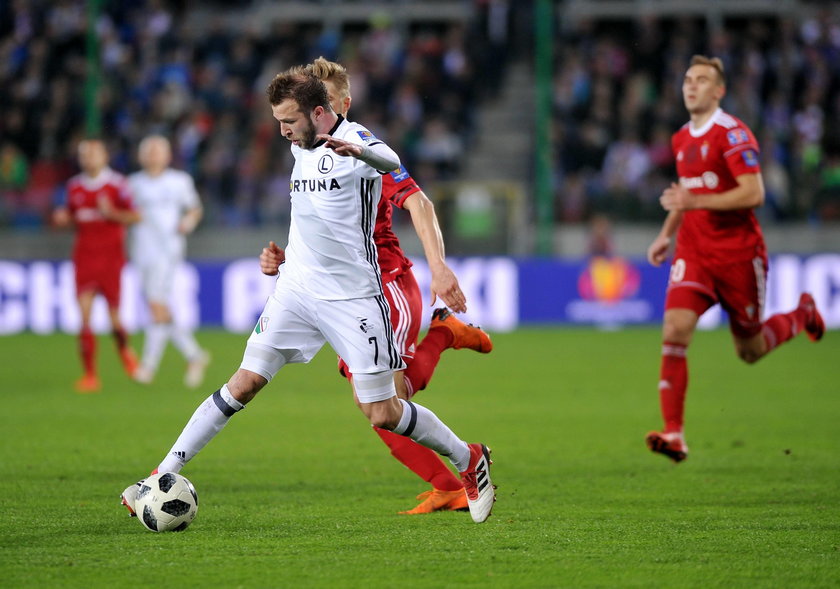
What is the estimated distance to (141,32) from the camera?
22859 mm

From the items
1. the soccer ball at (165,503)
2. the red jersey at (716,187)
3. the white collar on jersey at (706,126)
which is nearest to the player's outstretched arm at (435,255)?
the soccer ball at (165,503)

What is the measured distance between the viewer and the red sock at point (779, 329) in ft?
26.1

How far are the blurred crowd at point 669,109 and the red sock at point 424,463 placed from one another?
1366 cm

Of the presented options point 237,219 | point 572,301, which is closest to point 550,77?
point 572,301

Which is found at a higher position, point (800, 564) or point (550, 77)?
point (550, 77)

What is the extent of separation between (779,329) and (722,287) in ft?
2.01

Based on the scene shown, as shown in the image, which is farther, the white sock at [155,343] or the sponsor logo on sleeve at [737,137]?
the white sock at [155,343]

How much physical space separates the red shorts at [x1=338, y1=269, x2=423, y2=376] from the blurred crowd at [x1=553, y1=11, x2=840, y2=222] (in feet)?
44.4

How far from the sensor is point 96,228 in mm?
12195

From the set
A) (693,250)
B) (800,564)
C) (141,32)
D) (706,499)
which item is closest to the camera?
(800,564)

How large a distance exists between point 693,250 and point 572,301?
449 inches

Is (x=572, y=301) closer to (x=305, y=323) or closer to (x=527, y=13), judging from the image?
(x=527, y=13)

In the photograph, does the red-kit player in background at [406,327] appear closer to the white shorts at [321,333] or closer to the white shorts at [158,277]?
the white shorts at [321,333]

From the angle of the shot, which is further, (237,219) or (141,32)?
(141,32)
